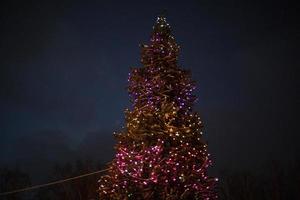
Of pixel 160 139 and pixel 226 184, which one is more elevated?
pixel 226 184

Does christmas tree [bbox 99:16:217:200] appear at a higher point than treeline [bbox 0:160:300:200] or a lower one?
lower

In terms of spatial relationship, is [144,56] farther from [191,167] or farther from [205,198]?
[205,198]

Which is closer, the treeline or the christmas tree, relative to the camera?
the christmas tree

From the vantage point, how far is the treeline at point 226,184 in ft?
107

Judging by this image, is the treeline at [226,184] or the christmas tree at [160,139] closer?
the christmas tree at [160,139]

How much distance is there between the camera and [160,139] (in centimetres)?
1228

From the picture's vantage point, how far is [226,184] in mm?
42375

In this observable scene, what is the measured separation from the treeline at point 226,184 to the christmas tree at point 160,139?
1891cm

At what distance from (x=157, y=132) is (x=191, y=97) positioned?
5.79ft

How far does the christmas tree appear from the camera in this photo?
471 inches

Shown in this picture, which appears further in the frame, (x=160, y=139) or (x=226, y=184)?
(x=226, y=184)

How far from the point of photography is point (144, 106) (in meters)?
12.7

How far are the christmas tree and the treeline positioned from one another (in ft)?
62.0

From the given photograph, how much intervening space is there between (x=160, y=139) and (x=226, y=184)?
32.1 meters
